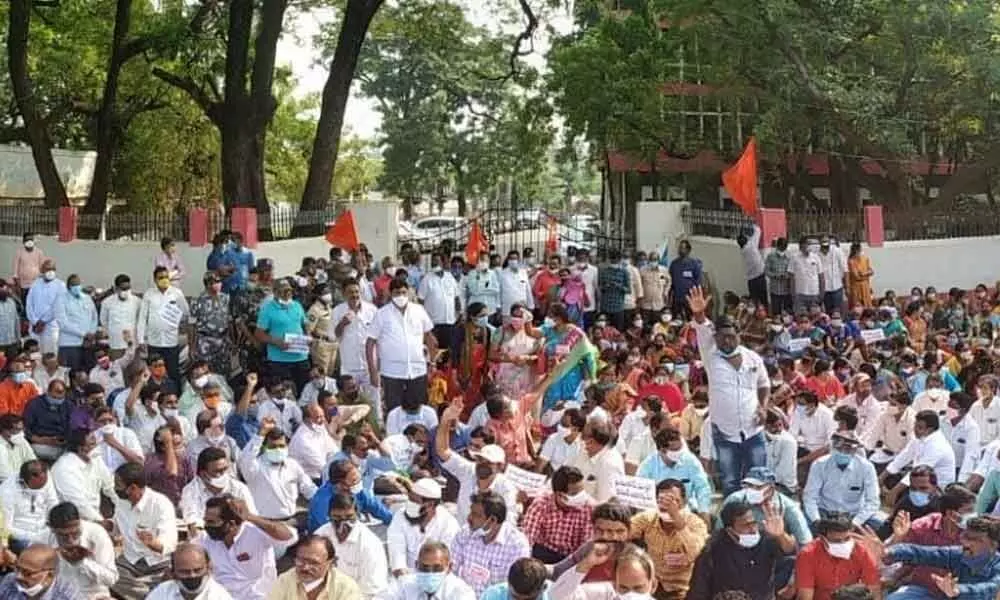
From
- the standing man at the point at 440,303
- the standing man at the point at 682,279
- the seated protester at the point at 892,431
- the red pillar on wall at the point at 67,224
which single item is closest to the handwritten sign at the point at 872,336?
the standing man at the point at 682,279

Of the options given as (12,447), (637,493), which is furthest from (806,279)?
(12,447)

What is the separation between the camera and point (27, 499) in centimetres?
795

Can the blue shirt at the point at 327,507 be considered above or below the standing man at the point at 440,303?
below

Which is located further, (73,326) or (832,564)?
(73,326)

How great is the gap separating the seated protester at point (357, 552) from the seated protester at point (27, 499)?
224cm

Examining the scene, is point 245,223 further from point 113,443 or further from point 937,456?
point 937,456

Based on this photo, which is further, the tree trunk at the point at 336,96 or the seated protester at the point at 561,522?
the tree trunk at the point at 336,96

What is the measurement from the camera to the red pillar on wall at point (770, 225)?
60.3 ft

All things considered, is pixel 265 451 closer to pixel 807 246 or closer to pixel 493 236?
pixel 807 246

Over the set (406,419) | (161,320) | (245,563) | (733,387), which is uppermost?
(161,320)

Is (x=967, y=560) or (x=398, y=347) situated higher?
(x=398, y=347)

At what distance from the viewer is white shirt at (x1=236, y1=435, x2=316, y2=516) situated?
839cm

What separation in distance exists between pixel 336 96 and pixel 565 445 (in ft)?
45.5

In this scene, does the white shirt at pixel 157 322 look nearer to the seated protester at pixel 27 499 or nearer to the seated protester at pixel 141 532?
the seated protester at pixel 27 499
